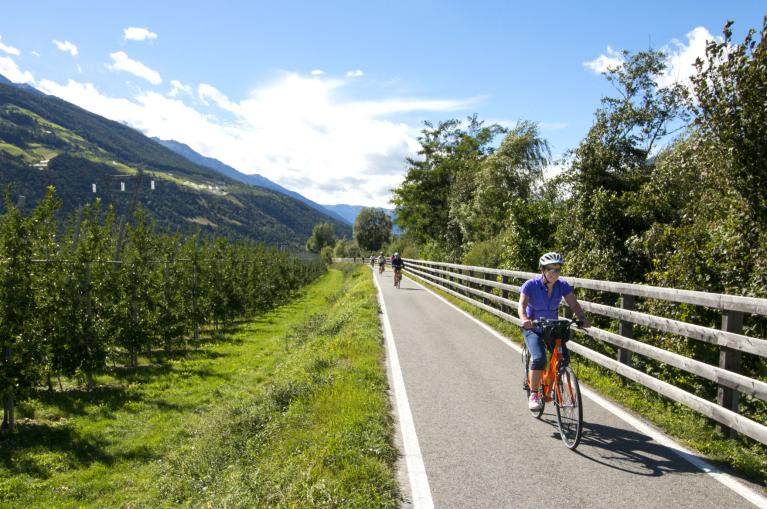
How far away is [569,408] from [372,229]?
401ft

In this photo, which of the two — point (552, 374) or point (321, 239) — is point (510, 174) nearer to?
point (552, 374)

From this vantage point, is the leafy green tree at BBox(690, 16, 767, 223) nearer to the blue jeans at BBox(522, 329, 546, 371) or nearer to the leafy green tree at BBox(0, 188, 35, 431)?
the blue jeans at BBox(522, 329, 546, 371)

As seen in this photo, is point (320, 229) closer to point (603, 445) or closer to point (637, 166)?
point (637, 166)

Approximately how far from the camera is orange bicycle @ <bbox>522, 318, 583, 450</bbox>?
4984mm

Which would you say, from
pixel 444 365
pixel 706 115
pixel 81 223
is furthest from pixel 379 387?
pixel 81 223

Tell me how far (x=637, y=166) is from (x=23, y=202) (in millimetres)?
17986

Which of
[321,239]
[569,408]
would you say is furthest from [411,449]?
[321,239]

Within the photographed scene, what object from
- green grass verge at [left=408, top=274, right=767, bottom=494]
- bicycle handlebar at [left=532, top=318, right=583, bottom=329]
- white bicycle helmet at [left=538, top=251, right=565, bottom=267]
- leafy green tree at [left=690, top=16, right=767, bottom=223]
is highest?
leafy green tree at [left=690, top=16, right=767, bottom=223]

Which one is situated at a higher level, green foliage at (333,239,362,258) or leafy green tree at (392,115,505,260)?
leafy green tree at (392,115,505,260)

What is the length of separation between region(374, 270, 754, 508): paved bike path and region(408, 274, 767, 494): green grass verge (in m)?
0.36

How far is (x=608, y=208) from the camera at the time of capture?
13164mm

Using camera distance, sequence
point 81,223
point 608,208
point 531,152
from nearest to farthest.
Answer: point 608,208
point 81,223
point 531,152

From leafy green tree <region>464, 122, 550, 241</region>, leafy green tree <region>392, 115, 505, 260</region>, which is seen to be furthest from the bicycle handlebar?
leafy green tree <region>392, 115, 505, 260</region>

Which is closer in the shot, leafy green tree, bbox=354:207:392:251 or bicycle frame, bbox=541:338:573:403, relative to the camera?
bicycle frame, bbox=541:338:573:403
